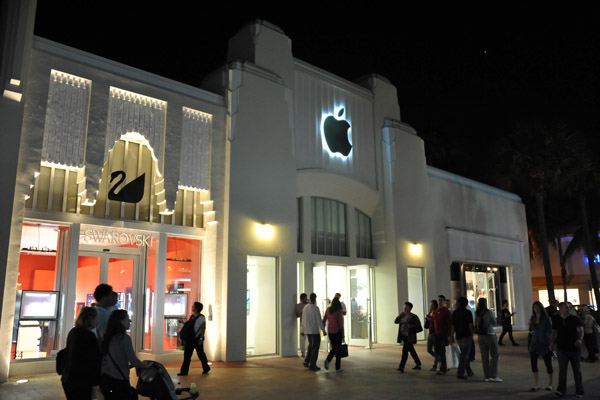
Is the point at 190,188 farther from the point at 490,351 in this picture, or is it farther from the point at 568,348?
the point at 568,348

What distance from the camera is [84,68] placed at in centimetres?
1116

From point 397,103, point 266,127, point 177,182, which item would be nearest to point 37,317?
point 177,182

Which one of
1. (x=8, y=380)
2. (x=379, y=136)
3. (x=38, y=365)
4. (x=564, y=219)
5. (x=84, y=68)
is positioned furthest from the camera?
(x=564, y=219)

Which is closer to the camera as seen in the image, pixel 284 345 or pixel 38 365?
pixel 38 365

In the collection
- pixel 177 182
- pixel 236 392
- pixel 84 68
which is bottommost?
pixel 236 392

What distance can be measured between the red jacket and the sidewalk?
907 millimetres

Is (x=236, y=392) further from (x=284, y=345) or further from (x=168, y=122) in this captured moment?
(x=168, y=122)

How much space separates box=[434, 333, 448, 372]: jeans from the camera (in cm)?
1050

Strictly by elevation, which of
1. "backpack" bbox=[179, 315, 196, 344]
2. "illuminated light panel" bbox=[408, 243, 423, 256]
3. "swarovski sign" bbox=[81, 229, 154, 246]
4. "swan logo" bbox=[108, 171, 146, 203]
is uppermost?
"swan logo" bbox=[108, 171, 146, 203]

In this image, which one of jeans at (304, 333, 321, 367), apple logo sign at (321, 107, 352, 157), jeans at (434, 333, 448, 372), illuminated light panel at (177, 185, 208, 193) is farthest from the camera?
apple logo sign at (321, 107, 352, 157)

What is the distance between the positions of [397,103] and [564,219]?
20645 millimetres

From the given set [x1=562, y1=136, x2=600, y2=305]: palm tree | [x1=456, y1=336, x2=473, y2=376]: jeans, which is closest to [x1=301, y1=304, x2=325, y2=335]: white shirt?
[x1=456, y1=336, x2=473, y2=376]: jeans

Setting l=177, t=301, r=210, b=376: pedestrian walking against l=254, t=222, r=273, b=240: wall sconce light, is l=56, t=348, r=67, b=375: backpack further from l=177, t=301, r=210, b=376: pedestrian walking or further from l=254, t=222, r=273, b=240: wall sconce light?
l=254, t=222, r=273, b=240: wall sconce light

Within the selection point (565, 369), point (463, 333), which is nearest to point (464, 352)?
point (463, 333)
